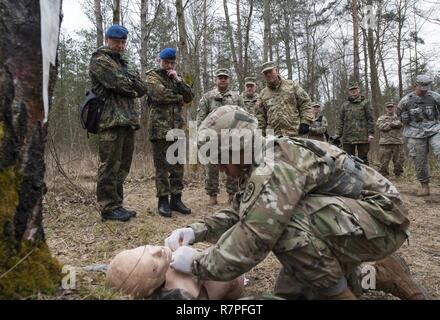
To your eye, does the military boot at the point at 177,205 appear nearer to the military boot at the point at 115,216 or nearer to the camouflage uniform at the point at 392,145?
the military boot at the point at 115,216

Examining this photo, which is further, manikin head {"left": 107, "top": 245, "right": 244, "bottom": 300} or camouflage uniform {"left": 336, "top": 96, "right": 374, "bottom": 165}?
camouflage uniform {"left": 336, "top": 96, "right": 374, "bottom": 165}

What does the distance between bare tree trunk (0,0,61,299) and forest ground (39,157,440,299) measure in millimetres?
190

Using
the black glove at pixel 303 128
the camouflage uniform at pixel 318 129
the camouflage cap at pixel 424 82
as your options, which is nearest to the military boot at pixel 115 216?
the black glove at pixel 303 128

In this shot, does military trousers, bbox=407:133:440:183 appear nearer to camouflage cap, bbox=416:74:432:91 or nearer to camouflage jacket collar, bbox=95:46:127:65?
camouflage cap, bbox=416:74:432:91

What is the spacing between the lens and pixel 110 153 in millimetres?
4324

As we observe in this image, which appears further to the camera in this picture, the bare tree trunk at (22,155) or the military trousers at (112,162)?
the military trousers at (112,162)

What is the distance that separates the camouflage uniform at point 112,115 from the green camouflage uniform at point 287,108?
1.92m

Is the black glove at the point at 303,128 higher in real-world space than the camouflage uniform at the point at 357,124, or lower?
lower

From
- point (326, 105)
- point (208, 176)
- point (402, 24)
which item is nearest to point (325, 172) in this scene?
point (208, 176)

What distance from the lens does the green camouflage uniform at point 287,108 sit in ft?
18.3

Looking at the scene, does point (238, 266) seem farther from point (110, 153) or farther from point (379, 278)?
point (110, 153)

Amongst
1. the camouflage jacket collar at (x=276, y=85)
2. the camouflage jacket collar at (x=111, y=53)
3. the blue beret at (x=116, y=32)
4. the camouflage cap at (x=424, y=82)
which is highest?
the blue beret at (x=116, y=32)

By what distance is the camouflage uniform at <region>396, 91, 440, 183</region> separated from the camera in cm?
654

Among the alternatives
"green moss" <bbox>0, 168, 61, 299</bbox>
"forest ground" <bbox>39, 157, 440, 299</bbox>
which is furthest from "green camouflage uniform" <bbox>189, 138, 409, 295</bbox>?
"green moss" <bbox>0, 168, 61, 299</bbox>
